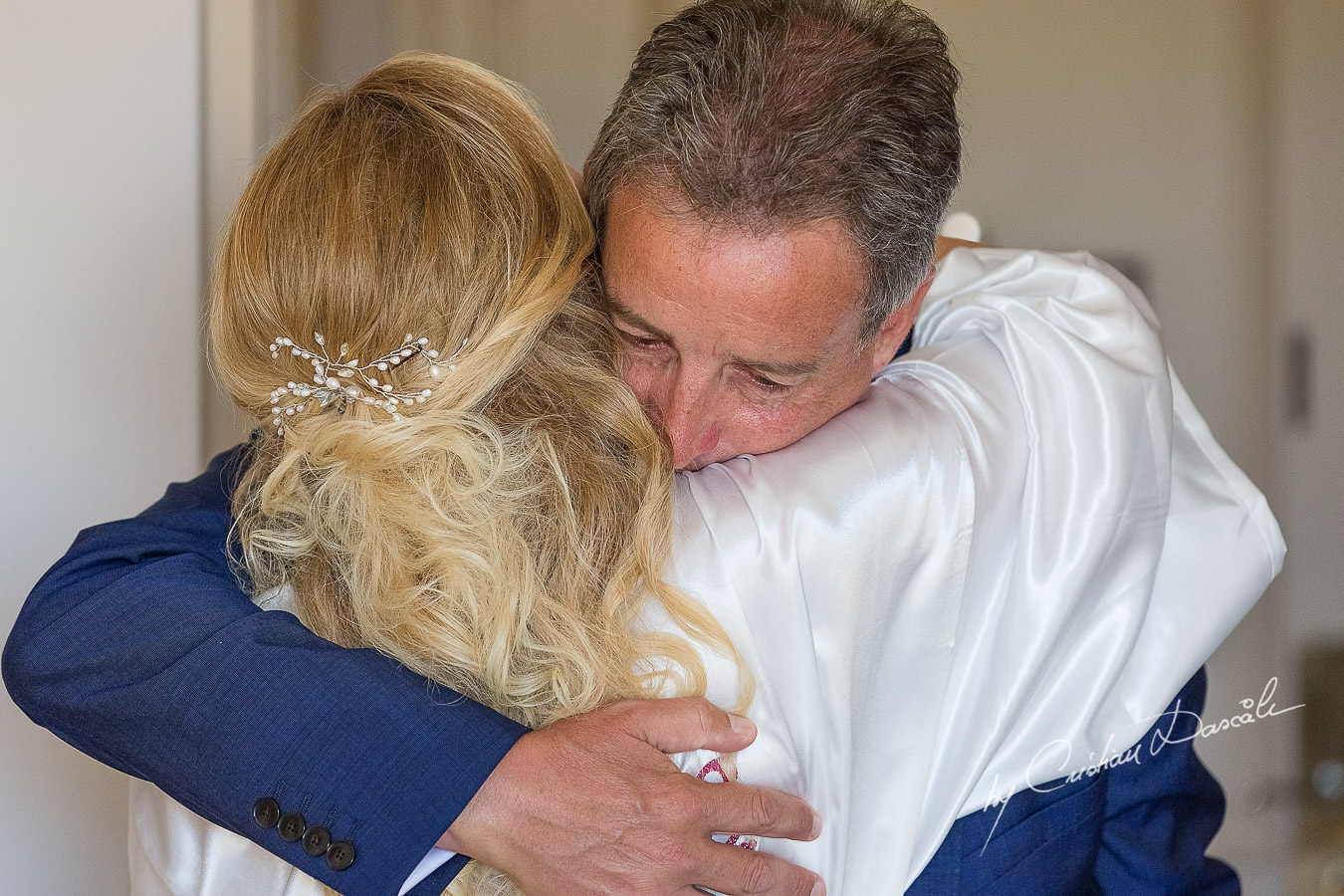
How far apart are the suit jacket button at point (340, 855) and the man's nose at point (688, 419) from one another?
0.42 meters

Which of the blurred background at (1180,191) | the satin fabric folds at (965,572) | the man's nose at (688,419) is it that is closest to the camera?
the satin fabric folds at (965,572)

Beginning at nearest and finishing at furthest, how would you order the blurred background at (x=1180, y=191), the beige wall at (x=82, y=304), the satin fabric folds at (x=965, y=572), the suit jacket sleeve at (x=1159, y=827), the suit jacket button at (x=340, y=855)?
the suit jacket button at (x=340, y=855)
the satin fabric folds at (x=965, y=572)
the suit jacket sleeve at (x=1159, y=827)
the beige wall at (x=82, y=304)
the blurred background at (x=1180, y=191)

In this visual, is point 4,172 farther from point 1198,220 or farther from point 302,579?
point 1198,220

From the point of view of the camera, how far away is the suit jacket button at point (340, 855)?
0.78 m

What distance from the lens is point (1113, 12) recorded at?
2105 millimetres

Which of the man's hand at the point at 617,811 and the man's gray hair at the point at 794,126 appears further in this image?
the man's gray hair at the point at 794,126

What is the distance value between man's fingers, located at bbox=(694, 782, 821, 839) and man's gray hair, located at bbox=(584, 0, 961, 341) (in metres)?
0.44

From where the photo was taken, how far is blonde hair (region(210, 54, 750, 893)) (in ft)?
2.81

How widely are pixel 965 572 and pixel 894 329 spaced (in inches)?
11.1

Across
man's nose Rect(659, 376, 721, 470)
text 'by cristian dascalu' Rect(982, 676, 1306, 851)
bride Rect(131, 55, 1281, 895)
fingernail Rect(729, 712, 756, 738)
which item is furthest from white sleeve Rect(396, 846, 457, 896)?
text 'by cristian dascalu' Rect(982, 676, 1306, 851)

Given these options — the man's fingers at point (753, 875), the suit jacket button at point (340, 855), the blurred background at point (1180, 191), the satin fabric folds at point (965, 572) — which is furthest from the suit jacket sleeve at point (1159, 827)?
the blurred background at point (1180, 191)

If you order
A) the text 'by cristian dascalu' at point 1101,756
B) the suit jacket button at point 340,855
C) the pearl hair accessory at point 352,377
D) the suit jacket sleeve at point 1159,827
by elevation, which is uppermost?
the pearl hair accessory at point 352,377

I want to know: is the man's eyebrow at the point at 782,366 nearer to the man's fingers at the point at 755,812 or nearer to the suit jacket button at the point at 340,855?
→ the man's fingers at the point at 755,812

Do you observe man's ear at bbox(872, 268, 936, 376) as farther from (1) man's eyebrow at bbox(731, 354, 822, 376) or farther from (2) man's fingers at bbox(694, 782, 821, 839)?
(2) man's fingers at bbox(694, 782, 821, 839)
